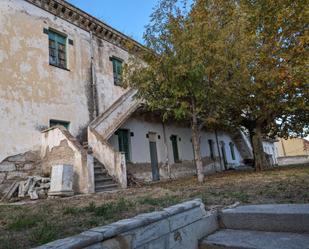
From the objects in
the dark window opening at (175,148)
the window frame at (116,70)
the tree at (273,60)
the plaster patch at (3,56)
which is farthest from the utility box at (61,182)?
the dark window opening at (175,148)

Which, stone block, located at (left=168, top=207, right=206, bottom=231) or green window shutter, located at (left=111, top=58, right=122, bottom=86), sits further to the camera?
green window shutter, located at (left=111, top=58, right=122, bottom=86)

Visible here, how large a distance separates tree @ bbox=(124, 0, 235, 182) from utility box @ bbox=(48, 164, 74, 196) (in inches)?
163

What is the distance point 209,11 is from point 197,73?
3941 mm

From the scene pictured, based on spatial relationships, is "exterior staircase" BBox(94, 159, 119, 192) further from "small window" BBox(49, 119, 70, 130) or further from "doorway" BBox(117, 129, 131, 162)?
"doorway" BBox(117, 129, 131, 162)

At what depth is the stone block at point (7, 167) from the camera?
9.57 meters

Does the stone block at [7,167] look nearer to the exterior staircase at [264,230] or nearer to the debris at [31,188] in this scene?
the debris at [31,188]

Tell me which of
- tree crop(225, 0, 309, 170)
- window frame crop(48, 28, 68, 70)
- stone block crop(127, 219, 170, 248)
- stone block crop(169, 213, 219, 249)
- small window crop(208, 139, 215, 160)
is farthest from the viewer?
small window crop(208, 139, 215, 160)

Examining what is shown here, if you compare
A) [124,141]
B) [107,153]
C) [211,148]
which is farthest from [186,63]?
[211,148]

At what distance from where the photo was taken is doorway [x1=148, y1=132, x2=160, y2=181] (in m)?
15.5

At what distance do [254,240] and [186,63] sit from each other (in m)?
7.41

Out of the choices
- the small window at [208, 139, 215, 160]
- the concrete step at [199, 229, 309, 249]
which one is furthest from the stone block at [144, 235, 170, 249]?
the small window at [208, 139, 215, 160]

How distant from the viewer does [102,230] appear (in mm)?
2398

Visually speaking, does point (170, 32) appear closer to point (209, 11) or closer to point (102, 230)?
point (209, 11)

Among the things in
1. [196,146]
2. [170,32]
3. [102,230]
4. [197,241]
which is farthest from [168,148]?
[102,230]
